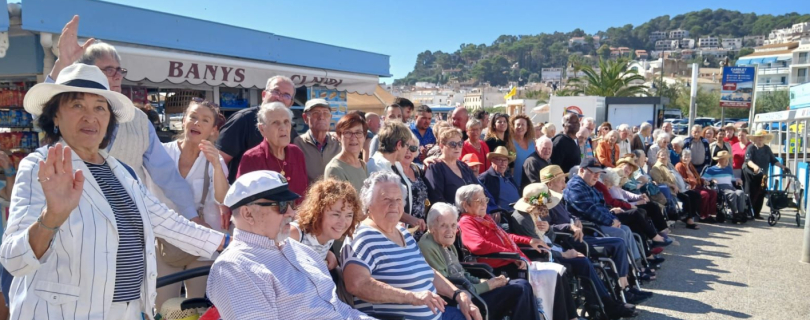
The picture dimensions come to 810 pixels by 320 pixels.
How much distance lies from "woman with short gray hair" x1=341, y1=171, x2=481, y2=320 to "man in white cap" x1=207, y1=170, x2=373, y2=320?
1.73 feet

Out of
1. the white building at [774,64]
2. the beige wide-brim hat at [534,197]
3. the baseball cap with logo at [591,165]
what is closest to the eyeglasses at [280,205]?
the beige wide-brim hat at [534,197]

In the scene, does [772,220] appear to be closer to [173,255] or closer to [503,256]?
[503,256]

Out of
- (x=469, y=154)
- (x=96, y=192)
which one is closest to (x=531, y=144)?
(x=469, y=154)

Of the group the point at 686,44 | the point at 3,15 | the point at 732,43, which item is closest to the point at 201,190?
the point at 3,15

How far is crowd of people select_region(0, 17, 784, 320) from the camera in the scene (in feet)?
5.90

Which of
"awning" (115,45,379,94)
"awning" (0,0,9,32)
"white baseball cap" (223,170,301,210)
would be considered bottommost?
"white baseball cap" (223,170,301,210)

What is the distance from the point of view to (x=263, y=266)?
227 centimetres

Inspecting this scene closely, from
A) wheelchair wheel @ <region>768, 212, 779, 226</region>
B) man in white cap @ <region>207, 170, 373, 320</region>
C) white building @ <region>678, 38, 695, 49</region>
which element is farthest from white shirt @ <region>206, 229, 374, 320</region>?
white building @ <region>678, 38, 695, 49</region>

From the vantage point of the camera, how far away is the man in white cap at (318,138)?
4.22 m

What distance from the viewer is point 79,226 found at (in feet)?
5.84

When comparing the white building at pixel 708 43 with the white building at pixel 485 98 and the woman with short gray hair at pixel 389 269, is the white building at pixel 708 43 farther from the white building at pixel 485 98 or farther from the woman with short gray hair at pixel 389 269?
the woman with short gray hair at pixel 389 269

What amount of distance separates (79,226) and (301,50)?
320 inches

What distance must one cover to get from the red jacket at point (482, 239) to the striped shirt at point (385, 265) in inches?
42.6

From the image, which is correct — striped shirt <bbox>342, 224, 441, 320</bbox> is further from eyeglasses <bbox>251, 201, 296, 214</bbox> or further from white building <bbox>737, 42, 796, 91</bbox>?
white building <bbox>737, 42, 796, 91</bbox>
